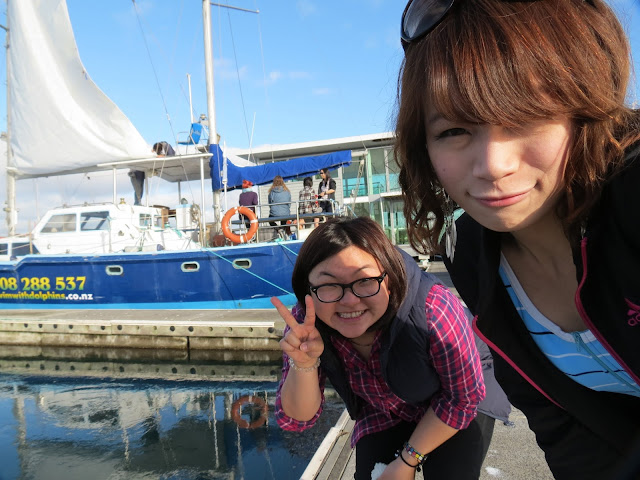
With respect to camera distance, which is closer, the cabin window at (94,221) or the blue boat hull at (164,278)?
the blue boat hull at (164,278)

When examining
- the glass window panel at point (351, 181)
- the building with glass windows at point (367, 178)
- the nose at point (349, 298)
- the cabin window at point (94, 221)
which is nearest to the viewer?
the nose at point (349, 298)

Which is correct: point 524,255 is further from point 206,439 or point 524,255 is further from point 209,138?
point 209,138

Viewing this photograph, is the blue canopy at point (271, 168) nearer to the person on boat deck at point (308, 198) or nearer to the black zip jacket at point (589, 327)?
the person on boat deck at point (308, 198)

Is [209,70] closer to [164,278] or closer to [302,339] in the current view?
[164,278]

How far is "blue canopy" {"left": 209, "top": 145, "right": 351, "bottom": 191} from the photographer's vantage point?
33.9 feet

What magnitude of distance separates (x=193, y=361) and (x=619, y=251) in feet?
25.8

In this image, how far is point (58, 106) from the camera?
11328 millimetres

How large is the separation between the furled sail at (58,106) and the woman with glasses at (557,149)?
38.4 feet

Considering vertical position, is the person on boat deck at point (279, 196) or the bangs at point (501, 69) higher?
the person on boat deck at point (279, 196)

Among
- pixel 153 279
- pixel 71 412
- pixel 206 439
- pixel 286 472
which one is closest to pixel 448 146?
pixel 286 472

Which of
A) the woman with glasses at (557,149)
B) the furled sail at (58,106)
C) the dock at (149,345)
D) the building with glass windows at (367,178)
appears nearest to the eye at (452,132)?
the woman with glasses at (557,149)

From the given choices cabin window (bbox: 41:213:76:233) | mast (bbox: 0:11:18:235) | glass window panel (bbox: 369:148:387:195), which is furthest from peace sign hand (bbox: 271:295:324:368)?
glass window panel (bbox: 369:148:387:195)

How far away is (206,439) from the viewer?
5.29 m

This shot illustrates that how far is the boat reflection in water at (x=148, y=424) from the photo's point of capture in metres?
4.73
